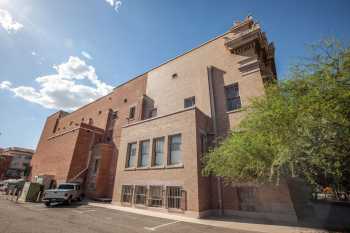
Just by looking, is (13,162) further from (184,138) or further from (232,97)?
(232,97)

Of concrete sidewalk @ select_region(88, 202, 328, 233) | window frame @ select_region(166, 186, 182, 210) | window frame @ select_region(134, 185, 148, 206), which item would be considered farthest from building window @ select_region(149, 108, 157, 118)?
concrete sidewalk @ select_region(88, 202, 328, 233)

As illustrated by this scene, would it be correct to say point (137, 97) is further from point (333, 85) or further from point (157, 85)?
point (333, 85)

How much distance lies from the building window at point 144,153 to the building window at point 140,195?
6.29 feet

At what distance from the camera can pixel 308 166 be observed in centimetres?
756

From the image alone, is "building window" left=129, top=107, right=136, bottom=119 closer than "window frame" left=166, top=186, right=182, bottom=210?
No

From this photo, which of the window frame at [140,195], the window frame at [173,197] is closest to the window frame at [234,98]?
the window frame at [173,197]

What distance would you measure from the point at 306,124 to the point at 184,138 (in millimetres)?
8290

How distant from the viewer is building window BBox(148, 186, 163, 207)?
13406 millimetres

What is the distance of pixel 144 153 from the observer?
16.3 metres

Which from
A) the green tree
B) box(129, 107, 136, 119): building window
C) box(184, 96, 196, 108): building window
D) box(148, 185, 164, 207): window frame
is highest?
box(129, 107, 136, 119): building window

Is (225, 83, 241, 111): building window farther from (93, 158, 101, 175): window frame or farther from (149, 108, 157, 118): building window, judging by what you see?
(93, 158, 101, 175): window frame

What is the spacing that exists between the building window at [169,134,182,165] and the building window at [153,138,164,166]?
999 millimetres

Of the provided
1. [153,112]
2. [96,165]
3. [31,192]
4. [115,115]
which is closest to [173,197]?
[153,112]

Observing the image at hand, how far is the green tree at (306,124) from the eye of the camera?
20.7ft
